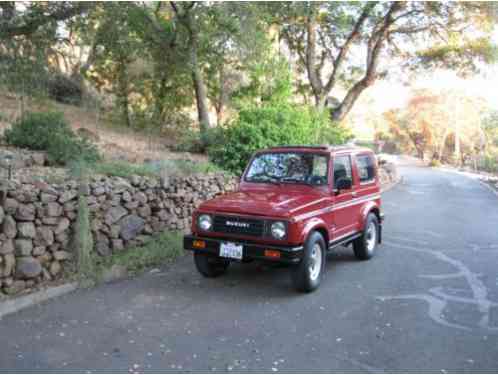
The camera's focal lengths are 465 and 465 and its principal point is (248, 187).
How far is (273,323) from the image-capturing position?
4.96 meters

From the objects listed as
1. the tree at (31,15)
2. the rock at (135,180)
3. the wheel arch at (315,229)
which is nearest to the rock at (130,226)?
the rock at (135,180)

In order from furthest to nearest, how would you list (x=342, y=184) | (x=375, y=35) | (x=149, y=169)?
(x=375, y=35), (x=149, y=169), (x=342, y=184)

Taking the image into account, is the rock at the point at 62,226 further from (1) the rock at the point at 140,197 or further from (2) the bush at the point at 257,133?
(2) the bush at the point at 257,133

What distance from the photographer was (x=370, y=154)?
8.26 meters

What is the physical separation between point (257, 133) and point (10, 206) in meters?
6.75

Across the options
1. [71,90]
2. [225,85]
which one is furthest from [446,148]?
[71,90]

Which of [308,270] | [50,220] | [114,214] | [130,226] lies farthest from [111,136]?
[308,270]

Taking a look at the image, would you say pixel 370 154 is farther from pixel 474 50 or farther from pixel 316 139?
pixel 474 50

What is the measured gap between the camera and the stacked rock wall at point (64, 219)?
5.39m

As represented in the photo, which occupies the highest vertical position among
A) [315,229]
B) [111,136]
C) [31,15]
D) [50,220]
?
[31,15]

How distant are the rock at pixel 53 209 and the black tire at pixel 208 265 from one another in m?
1.85

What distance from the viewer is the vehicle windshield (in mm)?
6773

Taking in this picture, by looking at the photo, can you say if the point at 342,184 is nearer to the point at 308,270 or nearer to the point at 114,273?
the point at 308,270

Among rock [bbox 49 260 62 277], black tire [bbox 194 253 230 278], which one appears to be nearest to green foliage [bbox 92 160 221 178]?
rock [bbox 49 260 62 277]
